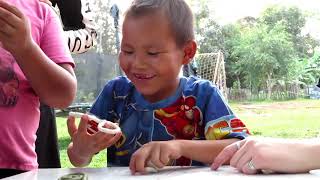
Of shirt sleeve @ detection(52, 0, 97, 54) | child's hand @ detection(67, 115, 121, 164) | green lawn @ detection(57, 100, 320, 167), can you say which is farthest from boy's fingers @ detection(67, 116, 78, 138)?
green lawn @ detection(57, 100, 320, 167)

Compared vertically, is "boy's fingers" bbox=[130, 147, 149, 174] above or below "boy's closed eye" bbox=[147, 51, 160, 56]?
below

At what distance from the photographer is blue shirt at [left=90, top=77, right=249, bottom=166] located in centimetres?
89

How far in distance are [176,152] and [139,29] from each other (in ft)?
0.77

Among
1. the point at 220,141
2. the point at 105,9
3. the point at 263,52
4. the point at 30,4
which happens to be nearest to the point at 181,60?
the point at 220,141

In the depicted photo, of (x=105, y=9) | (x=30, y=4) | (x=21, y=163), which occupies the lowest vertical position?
(x=21, y=163)

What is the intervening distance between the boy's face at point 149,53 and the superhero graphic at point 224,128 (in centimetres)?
12

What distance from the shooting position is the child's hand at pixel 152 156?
703 mm

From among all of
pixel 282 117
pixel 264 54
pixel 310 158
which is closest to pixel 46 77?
pixel 310 158

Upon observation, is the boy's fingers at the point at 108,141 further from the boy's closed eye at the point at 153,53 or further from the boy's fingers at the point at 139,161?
the boy's closed eye at the point at 153,53

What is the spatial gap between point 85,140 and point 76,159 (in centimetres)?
8

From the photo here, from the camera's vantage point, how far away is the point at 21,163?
31.4 inches

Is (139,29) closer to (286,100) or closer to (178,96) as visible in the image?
(178,96)

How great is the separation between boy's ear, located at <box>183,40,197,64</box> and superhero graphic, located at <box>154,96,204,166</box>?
0.09m

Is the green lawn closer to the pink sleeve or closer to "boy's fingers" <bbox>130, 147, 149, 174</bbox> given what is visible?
the pink sleeve
